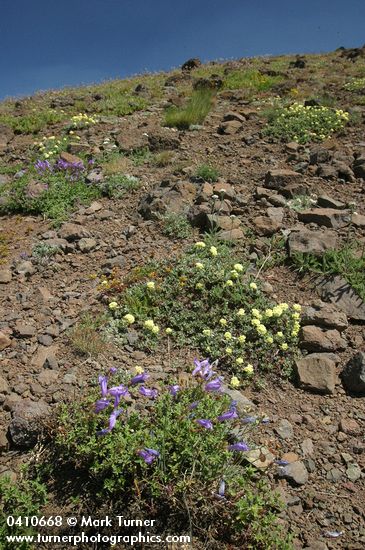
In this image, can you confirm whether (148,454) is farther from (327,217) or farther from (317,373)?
(327,217)

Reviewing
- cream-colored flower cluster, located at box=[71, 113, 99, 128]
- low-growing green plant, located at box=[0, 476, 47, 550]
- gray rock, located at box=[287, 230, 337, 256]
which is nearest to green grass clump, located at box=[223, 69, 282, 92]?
cream-colored flower cluster, located at box=[71, 113, 99, 128]

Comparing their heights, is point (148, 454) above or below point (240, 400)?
above

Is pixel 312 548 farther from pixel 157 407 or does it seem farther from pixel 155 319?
pixel 155 319

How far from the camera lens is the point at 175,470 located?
9.12 ft

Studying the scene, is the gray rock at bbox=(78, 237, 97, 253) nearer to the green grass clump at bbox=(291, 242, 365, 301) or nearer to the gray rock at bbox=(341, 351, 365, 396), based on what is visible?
the green grass clump at bbox=(291, 242, 365, 301)

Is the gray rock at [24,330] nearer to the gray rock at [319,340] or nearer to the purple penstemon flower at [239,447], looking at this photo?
the purple penstemon flower at [239,447]

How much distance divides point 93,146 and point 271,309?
5.24 metres

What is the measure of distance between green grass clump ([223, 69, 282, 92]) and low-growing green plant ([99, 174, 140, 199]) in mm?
7015

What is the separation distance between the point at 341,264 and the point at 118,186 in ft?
11.5

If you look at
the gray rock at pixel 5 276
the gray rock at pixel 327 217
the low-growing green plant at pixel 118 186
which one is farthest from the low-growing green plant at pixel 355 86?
the gray rock at pixel 5 276

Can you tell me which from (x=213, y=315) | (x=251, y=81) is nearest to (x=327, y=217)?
(x=213, y=315)

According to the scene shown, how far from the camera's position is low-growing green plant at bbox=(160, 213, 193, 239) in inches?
216

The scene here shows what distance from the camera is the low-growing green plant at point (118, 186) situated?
6504 millimetres

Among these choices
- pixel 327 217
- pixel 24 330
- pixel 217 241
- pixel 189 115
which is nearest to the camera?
pixel 24 330
